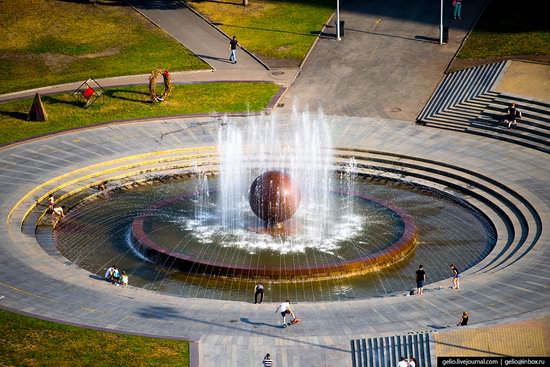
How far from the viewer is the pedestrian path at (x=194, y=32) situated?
86000mm

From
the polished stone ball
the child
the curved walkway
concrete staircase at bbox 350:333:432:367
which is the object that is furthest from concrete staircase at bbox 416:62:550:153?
concrete staircase at bbox 350:333:432:367

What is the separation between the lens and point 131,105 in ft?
256

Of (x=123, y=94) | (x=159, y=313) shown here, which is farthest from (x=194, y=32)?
(x=159, y=313)

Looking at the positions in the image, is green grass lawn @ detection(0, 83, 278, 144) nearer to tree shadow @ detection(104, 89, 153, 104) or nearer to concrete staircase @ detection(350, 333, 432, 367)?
tree shadow @ detection(104, 89, 153, 104)

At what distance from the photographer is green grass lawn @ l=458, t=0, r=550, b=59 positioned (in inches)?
3248

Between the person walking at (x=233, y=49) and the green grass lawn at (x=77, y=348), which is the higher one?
the person walking at (x=233, y=49)

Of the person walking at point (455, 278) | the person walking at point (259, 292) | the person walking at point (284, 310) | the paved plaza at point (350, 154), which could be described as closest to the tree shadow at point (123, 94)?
the paved plaza at point (350, 154)

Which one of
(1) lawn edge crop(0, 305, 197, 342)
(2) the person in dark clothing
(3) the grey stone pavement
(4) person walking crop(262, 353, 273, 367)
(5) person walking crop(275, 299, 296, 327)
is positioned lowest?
(4) person walking crop(262, 353, 273, 367)

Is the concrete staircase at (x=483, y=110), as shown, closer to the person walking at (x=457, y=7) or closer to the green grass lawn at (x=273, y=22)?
the person walking at (x=457, y=7)

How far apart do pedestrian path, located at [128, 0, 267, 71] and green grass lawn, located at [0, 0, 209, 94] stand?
2.93 ft

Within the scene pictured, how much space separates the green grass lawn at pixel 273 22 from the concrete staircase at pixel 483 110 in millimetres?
13201

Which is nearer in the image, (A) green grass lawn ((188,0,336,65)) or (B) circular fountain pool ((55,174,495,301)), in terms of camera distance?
(B) circular fountain pool ((55,174,495,301))

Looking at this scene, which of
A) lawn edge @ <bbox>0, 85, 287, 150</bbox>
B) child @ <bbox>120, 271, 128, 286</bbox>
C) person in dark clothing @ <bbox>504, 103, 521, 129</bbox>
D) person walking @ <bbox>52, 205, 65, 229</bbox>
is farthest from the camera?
lawn edge @ <bbox>0, 85, 287, 150</bbox>

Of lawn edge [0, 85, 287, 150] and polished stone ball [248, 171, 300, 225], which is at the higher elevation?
lawn edge [0, 85, 287, 150]
